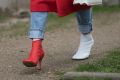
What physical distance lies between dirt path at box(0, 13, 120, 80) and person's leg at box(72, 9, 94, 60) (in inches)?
3.9

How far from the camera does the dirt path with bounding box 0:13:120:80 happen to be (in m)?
4.79

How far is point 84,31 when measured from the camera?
17.5 ft

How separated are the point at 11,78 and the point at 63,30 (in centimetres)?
360

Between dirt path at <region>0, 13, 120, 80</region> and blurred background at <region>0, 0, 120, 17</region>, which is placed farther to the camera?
blurred background at <region>0, 0, 120, 17</region>

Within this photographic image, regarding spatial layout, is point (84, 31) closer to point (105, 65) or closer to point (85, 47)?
point (85, 47)

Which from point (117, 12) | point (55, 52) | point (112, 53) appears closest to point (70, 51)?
point (55, 52)

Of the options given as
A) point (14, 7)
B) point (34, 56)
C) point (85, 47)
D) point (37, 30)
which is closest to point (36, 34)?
point (37, 30)

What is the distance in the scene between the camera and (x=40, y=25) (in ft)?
15.4

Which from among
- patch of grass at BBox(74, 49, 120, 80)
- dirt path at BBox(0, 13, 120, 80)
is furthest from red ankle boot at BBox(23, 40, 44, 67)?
patch of grass at BBox(74, 49, 120, 80)

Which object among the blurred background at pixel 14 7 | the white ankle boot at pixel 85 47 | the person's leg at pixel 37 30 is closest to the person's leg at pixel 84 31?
the white ankle boot at pixel 85 47

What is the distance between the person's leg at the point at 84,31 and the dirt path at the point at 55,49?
0.32 feet

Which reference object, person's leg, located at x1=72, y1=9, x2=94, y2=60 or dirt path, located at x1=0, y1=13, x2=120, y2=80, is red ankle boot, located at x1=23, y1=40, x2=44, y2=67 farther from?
person's leg, located at x1=72, y1=9, x2=94, y2=60

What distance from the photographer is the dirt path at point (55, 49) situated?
479 cm

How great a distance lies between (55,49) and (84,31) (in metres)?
0.99
